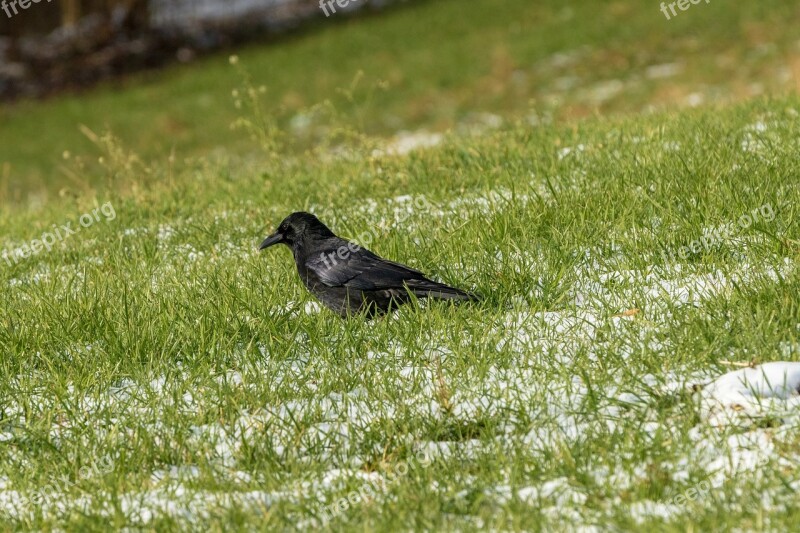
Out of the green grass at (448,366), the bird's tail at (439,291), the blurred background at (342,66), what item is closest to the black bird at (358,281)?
the bird's tail at (439,291)

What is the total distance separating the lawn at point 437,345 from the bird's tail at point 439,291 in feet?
0.32

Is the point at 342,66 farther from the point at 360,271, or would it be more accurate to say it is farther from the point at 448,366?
the point at 448,366

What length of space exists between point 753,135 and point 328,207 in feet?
11.4

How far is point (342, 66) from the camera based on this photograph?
83.0 feet

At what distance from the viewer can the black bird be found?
5.27 m

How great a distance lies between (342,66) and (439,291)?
2105 cm

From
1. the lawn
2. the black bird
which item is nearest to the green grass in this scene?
the lawn

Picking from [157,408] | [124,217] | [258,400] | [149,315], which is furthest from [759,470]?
[124,217]

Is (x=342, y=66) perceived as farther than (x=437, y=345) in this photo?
Yes

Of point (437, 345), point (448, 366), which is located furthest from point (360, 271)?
point (448, 366)

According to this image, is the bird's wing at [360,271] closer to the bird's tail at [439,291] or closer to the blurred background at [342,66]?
the bird's tail at [439,291]

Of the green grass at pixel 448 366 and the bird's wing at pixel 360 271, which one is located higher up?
the bird's wing at pixel 360 271

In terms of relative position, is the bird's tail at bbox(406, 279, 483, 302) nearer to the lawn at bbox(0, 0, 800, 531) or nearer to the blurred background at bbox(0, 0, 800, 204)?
the lawn at bbox(0, 0, 800, 531)

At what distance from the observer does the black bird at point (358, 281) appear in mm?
5273
